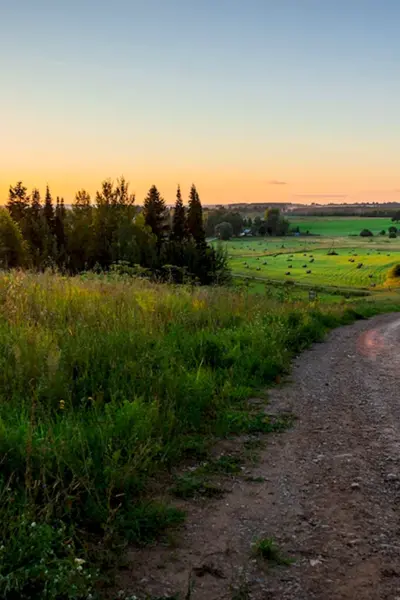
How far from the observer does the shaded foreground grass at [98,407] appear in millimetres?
3525

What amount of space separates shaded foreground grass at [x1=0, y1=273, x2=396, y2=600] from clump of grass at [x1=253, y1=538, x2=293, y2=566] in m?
0.75

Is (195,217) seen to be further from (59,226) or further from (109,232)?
(59,226)

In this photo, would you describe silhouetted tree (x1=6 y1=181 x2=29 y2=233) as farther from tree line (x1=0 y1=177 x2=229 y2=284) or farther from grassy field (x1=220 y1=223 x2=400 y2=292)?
grassy field (x1=220 y1=223 x2=400 y2=292)

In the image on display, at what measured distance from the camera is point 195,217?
266 feet

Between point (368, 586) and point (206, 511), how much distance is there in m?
1.45

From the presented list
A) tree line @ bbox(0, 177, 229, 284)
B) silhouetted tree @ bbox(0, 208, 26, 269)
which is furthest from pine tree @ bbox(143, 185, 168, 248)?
silhouetted tree @ bbox(0, 208, 26, 269)

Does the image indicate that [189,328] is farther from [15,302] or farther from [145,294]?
[15,302]

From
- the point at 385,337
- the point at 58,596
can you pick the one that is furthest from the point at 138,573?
the point at 385,337

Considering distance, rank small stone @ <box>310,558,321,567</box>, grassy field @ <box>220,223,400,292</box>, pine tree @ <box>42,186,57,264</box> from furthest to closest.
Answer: grassy field @ <box>220,223,400,292</box>
pine tree @ <box>42,186,57,264</box>
small stone @ <box>310,558,321,567</box>

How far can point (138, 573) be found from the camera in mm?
3572

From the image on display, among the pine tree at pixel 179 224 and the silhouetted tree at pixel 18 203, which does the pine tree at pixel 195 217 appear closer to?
the pine tree at pixel 179 224

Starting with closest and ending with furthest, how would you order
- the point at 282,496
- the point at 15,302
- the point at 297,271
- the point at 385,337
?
the point at 282,496 → the point at 15,302 → the point at 385,337 → the point at 297,271

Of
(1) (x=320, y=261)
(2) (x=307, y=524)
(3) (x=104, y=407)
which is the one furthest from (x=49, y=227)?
(2) (x=307, y=524)

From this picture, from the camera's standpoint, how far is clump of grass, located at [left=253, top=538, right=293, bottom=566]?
12.5 ft
